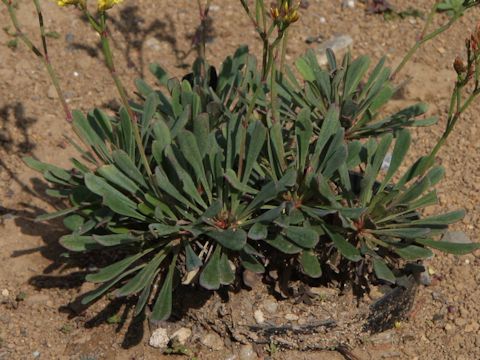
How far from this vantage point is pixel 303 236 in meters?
3.04

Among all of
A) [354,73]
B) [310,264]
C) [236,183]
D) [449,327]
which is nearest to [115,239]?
[236,183]

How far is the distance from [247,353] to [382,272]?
82cm

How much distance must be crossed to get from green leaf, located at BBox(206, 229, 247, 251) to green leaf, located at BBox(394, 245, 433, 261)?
2.39 feet

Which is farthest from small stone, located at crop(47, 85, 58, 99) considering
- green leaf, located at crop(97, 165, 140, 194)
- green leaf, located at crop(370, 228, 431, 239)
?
green leaf, located at crop(370, 228, 431, 239)

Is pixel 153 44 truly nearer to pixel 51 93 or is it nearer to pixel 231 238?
pixel 51 93

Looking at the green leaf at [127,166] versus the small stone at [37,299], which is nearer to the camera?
the green leaf at [127,166]

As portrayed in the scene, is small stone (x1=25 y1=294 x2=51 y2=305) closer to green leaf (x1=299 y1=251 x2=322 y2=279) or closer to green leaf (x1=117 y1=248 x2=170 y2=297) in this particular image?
green leaf (x1=117 y1=248 x2=170 y2=297)

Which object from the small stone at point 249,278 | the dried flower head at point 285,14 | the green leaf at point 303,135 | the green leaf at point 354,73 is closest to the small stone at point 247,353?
the small stone at point 249,278

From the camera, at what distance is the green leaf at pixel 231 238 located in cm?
294

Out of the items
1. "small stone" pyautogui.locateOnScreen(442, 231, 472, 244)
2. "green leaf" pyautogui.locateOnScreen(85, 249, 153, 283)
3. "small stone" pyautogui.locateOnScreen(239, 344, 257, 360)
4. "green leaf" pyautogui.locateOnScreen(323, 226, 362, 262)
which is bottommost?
"small stone" pyautogui.locateOnScreen(239, 344, 257, 360)

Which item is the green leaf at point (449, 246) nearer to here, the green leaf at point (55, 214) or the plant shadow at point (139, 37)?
the green leaf at point (55, 214)

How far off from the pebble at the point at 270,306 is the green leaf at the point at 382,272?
0.55m

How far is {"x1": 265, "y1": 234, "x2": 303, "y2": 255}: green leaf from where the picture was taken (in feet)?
9.98

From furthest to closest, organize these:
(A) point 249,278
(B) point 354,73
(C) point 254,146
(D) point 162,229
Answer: (B) point 354,73, (A) point 249,278, (C) point 254,146, (D) point 162,229
